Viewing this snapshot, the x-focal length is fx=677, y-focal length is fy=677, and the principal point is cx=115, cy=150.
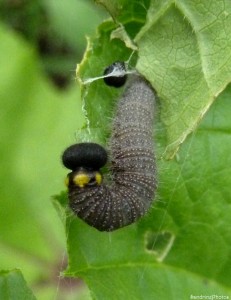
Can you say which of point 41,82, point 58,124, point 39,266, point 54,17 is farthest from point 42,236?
point 54,17

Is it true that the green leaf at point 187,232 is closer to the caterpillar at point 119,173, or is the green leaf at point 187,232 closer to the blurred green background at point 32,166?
the caterpillar at point 119,173

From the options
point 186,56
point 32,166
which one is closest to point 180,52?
point 186,56

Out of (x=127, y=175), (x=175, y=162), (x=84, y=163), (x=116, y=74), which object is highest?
(x=116, y=74)

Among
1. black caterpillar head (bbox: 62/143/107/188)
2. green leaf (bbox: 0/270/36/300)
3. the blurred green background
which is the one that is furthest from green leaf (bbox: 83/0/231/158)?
the blurred green background

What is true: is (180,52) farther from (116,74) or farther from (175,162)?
(175,162)

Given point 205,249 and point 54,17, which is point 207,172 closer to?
point 205,249

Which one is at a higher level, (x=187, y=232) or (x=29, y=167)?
(x=187, y=232)
